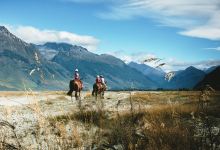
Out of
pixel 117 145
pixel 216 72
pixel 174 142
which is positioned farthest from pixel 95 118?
pixel 216 72

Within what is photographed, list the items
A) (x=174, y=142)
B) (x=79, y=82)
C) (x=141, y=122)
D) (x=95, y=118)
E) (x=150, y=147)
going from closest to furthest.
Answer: (x=150, y=147), (x=174, y=142), (x=141, y=122), (x=95, y=118), (x=79, y=82)

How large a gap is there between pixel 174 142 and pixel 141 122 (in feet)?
16.5

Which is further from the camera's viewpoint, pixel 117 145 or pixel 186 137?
pixel 117 145

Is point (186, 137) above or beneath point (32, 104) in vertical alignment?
beneath

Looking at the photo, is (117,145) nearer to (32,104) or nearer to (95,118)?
(32,104)

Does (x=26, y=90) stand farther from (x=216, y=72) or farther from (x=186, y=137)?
(x=216, y=72)

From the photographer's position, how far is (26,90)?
19.4 ft

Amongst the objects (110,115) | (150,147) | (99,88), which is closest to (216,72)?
(99,88)

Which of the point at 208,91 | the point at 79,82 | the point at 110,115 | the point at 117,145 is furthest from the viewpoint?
the point at 79,82

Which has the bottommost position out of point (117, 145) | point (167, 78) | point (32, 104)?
point (117, 145)

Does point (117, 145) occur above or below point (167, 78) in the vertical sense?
below

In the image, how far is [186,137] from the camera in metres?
6.67

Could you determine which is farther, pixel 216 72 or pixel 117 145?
pixel 216 72

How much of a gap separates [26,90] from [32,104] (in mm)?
355
